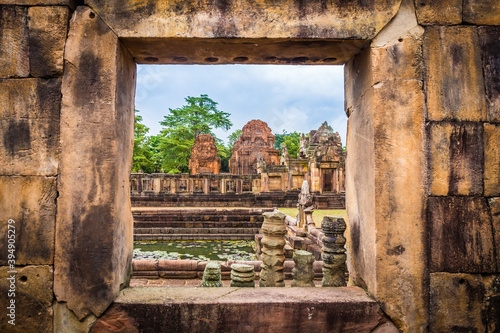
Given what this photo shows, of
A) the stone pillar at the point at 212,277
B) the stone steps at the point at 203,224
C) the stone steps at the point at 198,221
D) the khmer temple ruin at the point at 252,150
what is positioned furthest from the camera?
the khmer temple ruin at the point at 252,150

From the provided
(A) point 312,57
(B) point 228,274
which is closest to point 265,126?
(B) point 228,274

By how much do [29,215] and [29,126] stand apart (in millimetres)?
572

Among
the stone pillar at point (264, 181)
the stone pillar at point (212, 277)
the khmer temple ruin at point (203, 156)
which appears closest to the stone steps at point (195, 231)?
the stone pillar at point (264, 181)

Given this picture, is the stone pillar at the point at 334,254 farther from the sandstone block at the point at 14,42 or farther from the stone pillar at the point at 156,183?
the stone pillar at the point at 156,183

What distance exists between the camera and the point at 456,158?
1.89 meters

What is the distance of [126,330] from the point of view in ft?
5.94

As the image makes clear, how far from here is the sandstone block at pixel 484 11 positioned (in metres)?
1.94

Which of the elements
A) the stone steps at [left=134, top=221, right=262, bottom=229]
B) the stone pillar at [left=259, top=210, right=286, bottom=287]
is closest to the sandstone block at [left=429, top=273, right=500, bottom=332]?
the stone pillar at [left=259, top=210, right=286, bottom=287]

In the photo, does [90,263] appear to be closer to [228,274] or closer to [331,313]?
[331,313]

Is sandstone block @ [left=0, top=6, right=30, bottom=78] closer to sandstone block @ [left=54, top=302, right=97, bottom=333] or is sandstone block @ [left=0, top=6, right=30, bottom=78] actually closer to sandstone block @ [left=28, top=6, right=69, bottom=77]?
sandstone block @ [left=28, top=6, right=69, bottom=77]

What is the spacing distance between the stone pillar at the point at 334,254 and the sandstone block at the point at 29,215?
1.89 meters

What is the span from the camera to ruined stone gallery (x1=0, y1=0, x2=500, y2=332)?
183cm

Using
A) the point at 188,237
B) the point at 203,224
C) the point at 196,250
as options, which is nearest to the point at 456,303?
the point at 196,250

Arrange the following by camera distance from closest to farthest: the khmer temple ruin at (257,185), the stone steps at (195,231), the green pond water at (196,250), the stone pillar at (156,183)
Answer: the green pond water at (196,250), the stone steps at (195,231), the khmer temple ruin at (257,185), the stone pillar at (156,183)
